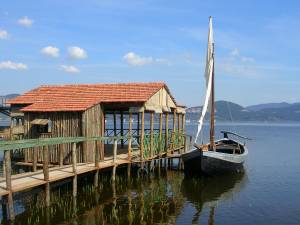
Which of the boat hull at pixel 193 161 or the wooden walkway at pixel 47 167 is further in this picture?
the boat hull at pixel 193 161

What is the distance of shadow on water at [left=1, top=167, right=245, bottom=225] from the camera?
17766 millimetres

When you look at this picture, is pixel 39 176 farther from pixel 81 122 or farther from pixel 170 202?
pixel 170 202

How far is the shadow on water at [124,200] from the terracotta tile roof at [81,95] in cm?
464

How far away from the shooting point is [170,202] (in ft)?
70.3

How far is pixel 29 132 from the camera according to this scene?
24625 mm

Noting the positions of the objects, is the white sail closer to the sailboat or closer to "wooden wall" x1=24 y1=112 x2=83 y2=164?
the sailboat

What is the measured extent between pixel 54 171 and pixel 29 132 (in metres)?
5.23

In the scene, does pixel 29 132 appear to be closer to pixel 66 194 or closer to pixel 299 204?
pixel 66 194

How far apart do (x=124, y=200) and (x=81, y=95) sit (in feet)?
27.0

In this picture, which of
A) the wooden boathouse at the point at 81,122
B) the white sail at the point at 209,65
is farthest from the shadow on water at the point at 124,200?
the white sail at the point at 209,65

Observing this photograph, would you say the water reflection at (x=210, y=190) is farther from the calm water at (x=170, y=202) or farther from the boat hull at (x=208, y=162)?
the boat hull at (x=208, y=162)

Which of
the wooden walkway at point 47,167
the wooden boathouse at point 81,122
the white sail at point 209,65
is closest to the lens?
the wooden walkway at point 47,167

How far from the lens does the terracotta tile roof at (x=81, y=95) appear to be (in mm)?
24328

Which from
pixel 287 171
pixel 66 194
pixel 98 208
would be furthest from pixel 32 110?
pixel 287 171
